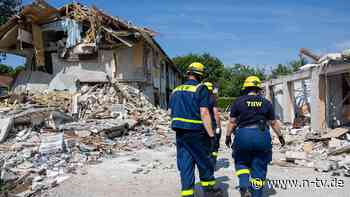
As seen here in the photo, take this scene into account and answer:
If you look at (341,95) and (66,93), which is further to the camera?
(66,93)

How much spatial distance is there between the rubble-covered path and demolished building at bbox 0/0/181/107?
10318 mm

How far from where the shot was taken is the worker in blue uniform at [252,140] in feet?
15.3

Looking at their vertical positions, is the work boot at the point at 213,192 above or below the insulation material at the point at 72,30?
below

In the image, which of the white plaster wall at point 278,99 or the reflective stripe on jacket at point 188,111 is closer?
the reflective stripe on jacket at point 188,111

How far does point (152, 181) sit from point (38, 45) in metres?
14.6

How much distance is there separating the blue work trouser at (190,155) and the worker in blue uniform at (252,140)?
451 millimetres

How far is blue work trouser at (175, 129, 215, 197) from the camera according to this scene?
4660mm

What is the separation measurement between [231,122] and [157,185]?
1.96m

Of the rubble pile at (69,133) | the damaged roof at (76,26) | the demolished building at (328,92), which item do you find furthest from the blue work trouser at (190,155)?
the damaged roof at (76,26)

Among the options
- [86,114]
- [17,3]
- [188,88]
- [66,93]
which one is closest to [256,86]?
[188,88]

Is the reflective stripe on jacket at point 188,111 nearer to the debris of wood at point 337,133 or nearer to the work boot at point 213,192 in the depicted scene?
the work boot at point 213,192

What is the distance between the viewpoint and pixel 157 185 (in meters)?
6.14

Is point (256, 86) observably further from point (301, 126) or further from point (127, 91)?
point (127, 91)

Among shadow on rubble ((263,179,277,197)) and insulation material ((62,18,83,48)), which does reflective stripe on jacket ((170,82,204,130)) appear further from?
→ insulation material ((62,18,83,48))
